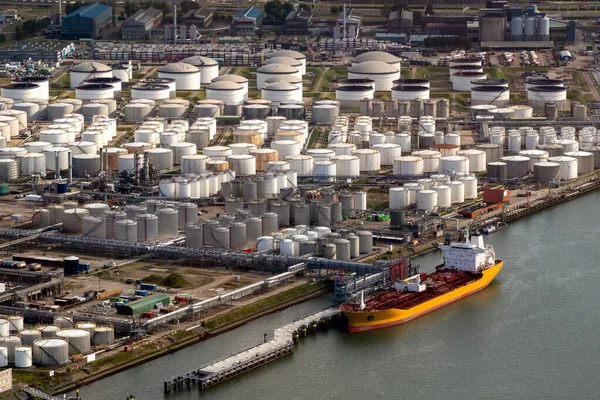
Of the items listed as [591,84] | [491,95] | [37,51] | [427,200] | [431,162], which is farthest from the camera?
[37,51]

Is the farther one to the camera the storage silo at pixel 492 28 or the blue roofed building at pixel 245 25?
the blue roofed building at pixel 245 25

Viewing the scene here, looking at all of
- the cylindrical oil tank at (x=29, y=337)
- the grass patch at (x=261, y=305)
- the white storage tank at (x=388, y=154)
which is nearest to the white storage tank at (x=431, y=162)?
the white storage tank at (x=388, y=154)

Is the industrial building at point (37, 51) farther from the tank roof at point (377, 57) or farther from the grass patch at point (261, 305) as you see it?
the grass patch at point (261, 305)

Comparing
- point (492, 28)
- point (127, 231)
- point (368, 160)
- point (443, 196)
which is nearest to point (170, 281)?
point (127, 231)

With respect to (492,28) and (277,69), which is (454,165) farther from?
(492,28)

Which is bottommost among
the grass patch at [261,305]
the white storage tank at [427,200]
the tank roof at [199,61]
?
the grass patch at [261,305]
